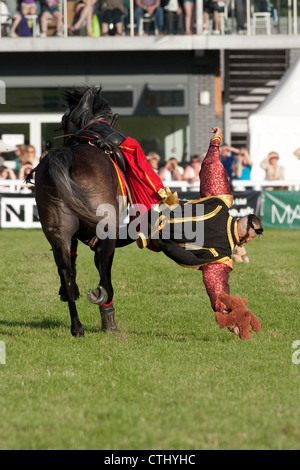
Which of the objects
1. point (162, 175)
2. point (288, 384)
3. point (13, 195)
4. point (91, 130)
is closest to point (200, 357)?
point (288, 384)

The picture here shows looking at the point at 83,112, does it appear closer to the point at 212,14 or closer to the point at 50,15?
the point at 50,15

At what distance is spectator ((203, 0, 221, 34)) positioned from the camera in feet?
74.8

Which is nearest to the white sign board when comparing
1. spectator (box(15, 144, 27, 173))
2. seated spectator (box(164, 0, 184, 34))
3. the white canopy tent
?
spectator (box(15, 144, 27, 173))

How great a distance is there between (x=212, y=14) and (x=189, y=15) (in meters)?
0.65

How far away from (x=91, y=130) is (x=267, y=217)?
36.8 ft

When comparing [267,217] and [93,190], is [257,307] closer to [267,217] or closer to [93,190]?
[93,190]

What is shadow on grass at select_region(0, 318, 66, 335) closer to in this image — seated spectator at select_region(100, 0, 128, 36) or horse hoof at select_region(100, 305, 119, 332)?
horse hoof at select_region(100, 305, 119, 332)

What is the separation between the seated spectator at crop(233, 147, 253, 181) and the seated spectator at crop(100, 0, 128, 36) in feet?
19.1

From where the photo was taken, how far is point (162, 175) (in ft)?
64.8

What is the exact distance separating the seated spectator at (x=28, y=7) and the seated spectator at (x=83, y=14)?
43.9 inches

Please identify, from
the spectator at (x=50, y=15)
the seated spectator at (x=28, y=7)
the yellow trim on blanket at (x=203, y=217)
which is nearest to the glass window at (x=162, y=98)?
the spectator at (x=50, y=15)

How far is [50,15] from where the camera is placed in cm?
2295

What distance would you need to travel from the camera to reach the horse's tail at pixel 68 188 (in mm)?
6965

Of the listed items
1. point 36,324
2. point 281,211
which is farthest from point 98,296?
point 281,211
